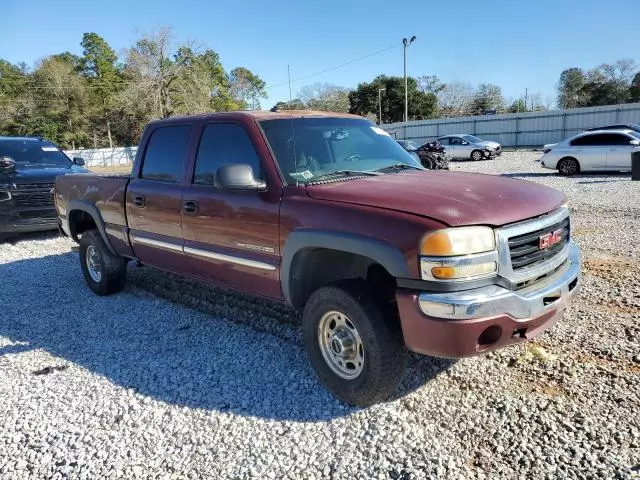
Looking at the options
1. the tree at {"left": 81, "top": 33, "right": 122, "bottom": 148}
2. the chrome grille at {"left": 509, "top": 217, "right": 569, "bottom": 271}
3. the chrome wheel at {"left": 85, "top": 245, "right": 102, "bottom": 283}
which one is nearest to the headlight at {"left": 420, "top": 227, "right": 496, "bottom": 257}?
the chrome grille at {"left": 509, "top": 217, "right": 569, "bottom": 271}

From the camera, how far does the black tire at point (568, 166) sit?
16250mm

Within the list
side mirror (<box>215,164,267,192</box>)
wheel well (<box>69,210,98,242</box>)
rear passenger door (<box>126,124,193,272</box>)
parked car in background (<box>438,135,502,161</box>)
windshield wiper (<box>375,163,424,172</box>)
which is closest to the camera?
side mirror (<box>215,164,267,192</box>)

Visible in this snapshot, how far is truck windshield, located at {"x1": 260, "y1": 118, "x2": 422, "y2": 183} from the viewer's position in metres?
3.72

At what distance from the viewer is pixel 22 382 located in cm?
382

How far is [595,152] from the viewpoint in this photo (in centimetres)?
1581

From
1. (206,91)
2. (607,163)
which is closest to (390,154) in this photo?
(607,163)

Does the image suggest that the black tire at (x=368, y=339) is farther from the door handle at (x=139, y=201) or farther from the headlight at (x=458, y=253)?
the door handle at (x=139, y=201)

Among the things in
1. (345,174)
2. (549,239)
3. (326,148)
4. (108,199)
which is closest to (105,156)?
(108,199)

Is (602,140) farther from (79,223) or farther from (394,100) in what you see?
(394,100)

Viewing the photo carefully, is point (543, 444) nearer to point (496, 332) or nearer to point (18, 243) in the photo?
point (496, 332)

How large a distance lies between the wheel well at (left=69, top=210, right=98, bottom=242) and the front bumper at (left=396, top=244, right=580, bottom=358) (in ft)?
15.7

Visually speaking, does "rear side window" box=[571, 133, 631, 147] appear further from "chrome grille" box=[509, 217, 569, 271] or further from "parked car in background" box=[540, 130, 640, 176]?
"chrome grille" box=[509, 217, 569, 271]

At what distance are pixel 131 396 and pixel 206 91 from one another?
5287 cm

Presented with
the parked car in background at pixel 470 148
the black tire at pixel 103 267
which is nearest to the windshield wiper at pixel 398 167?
the black tire at pixel 103 267
